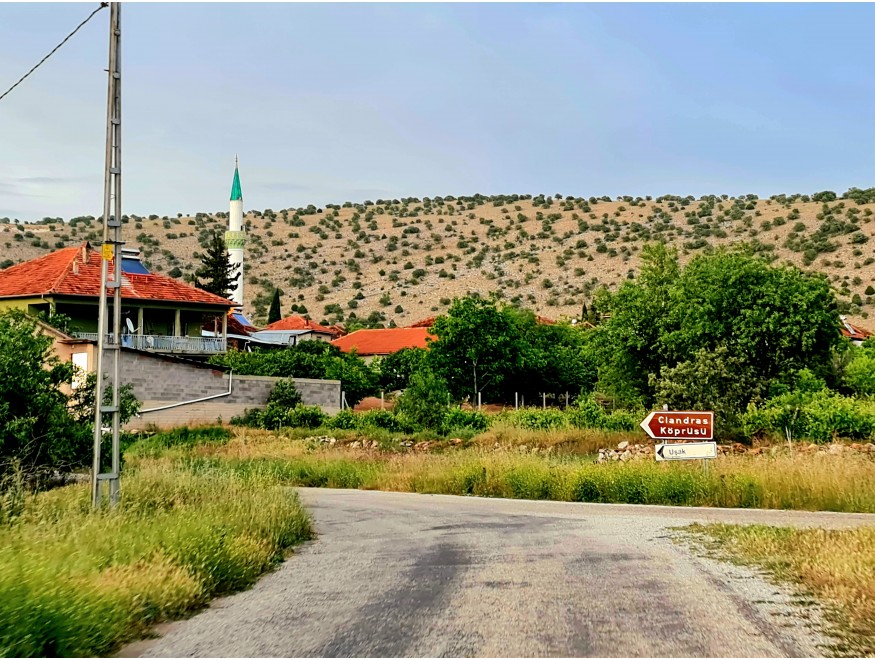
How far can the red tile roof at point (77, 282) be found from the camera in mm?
55375

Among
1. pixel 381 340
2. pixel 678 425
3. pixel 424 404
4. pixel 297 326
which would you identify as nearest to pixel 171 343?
pixel 424 404

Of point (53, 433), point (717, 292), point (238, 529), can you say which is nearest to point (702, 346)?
point (717, 292)

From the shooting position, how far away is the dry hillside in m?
108

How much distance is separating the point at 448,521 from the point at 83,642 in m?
11.6

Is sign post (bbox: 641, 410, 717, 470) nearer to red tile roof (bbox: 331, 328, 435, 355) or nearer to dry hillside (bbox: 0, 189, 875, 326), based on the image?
red tile roof (bbox: 331, 328, 435, 355)

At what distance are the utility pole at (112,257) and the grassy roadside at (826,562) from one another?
27.6 feet

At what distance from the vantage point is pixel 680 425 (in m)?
22.8

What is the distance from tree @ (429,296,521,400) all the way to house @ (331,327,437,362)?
16088 millimetres

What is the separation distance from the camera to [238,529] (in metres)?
12.8

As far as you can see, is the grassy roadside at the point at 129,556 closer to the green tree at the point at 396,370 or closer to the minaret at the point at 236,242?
the green tree at the point at 396,370

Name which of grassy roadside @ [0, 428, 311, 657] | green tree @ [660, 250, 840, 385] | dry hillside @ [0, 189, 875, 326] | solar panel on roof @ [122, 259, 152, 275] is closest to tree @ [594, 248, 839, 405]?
green tree @ [660, 250, 840, 385]

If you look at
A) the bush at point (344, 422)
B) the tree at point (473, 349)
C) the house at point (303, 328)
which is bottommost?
the bush at point (344, 422)

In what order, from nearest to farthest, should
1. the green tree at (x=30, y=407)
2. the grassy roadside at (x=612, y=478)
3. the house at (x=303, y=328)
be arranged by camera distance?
the green tree at (x=30, y=407), the grassy roadside at (x=612, y=478), the house at (x=303, y=328)

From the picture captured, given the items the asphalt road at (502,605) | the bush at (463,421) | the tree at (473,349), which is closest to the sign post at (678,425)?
the asphalt road at (502,605)
